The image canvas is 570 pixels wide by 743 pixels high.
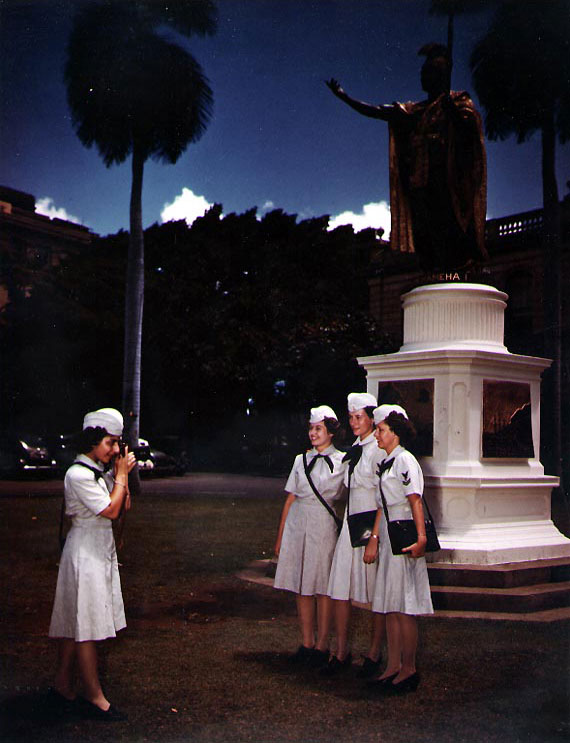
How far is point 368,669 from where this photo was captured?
5.62 meters

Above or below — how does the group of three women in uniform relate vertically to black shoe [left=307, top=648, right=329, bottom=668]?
above

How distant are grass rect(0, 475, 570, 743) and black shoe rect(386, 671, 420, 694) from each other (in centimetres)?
8

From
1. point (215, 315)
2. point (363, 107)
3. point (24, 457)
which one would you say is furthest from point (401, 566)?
point (215, 315)

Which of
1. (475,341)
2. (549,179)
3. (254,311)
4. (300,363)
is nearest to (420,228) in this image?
(475,341)

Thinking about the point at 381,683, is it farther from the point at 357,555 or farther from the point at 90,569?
the point at 90,569

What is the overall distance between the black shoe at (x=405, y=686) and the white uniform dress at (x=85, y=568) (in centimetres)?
181

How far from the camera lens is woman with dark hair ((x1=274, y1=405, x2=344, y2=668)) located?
19.7ft

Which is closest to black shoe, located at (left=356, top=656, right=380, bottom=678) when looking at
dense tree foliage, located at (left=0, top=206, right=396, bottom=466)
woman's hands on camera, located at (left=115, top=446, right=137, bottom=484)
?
woman's hands on camera, located at (left=115, top=446, right=137, bottom=484)

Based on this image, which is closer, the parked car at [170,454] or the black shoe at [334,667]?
the black shoe at [334,667]

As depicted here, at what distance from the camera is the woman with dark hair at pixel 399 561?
530 centimetres

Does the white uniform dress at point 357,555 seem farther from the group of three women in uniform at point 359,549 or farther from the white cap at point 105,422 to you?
the white cap at point 105,422

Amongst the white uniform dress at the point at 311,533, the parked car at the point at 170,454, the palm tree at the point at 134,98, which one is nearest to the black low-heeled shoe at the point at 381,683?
the white uniform dress at the point at 311,533

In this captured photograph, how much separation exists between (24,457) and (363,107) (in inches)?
769

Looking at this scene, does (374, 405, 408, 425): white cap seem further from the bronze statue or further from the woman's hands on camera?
the bronze statue
